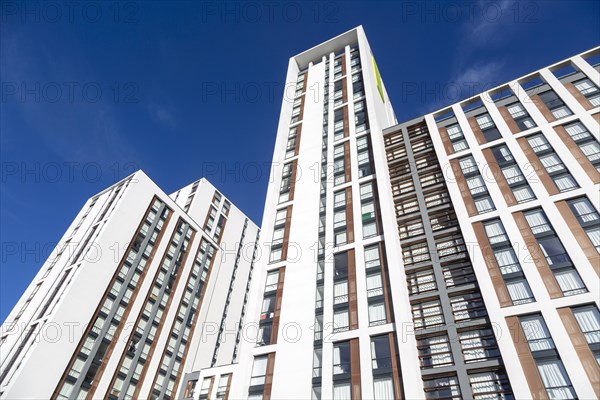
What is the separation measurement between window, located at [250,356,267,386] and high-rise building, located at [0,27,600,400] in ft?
0.29

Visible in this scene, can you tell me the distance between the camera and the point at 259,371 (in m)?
29.7

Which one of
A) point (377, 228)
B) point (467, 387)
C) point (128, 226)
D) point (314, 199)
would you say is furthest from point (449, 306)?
point (128, 226)

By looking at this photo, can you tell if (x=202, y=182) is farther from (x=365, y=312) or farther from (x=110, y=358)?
(x=365, y=312)

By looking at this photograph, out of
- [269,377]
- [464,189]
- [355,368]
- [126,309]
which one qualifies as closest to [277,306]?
[269,377]

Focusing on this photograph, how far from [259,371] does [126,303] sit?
29878 mm

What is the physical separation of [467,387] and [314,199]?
21.5 metres

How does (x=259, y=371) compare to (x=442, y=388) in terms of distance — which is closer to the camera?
(x=442, y=388)

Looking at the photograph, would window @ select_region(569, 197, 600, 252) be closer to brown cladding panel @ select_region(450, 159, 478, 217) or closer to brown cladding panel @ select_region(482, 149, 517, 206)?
brown cladding panel @ select_region(482, 149, 517, 206)

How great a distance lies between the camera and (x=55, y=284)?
49.9 metres

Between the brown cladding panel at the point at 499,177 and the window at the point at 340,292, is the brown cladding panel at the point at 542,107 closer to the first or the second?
the brown cladding panel at the point at 499,177

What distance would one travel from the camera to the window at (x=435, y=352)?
26.3 metres

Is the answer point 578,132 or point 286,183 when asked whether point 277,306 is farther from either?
point 578,132

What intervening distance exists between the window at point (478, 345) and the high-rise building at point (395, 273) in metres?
0.09

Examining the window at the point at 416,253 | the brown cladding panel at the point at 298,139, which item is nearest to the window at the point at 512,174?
the window at the point at 416,253
